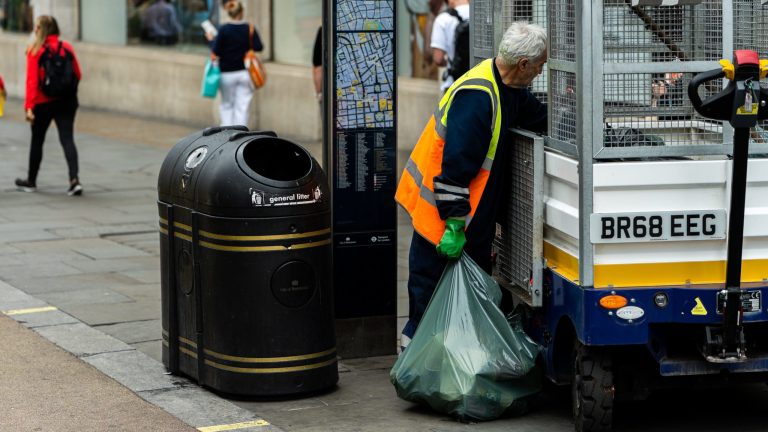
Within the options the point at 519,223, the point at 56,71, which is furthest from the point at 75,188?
the point at 519,223

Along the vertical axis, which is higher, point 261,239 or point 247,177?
point 247,177

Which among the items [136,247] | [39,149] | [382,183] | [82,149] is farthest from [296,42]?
[382,183]

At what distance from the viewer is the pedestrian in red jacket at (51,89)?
1211 centimetres

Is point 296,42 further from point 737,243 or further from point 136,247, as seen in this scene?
point 737,243

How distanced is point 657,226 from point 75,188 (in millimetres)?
8061

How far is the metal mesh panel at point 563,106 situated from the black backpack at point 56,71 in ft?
23.7

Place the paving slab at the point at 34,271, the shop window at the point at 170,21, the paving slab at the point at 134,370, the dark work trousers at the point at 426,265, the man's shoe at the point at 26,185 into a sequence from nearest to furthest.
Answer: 1. the dark work trousers at the point at 426,265
2. the paving slab at the point at 134,370
3. the paving slab at the point at 34,271
4. the man's shoe at the point at 26,185
5. the shop window at the point at 170,21

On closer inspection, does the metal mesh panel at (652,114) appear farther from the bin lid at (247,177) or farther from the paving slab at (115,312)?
the paving slab at (115,312)

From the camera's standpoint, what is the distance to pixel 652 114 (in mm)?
5680

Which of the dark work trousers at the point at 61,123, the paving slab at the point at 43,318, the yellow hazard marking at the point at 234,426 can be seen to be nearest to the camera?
the yellow hazard marking at the point at 234,426

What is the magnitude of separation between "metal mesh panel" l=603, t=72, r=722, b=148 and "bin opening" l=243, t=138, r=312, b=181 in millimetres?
1522

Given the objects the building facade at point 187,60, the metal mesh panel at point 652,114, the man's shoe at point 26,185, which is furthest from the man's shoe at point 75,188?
the metal mesh panel at point 652,114

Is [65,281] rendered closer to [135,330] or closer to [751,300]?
[135,330]

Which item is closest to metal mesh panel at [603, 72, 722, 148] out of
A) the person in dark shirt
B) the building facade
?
the person in dark shirt
